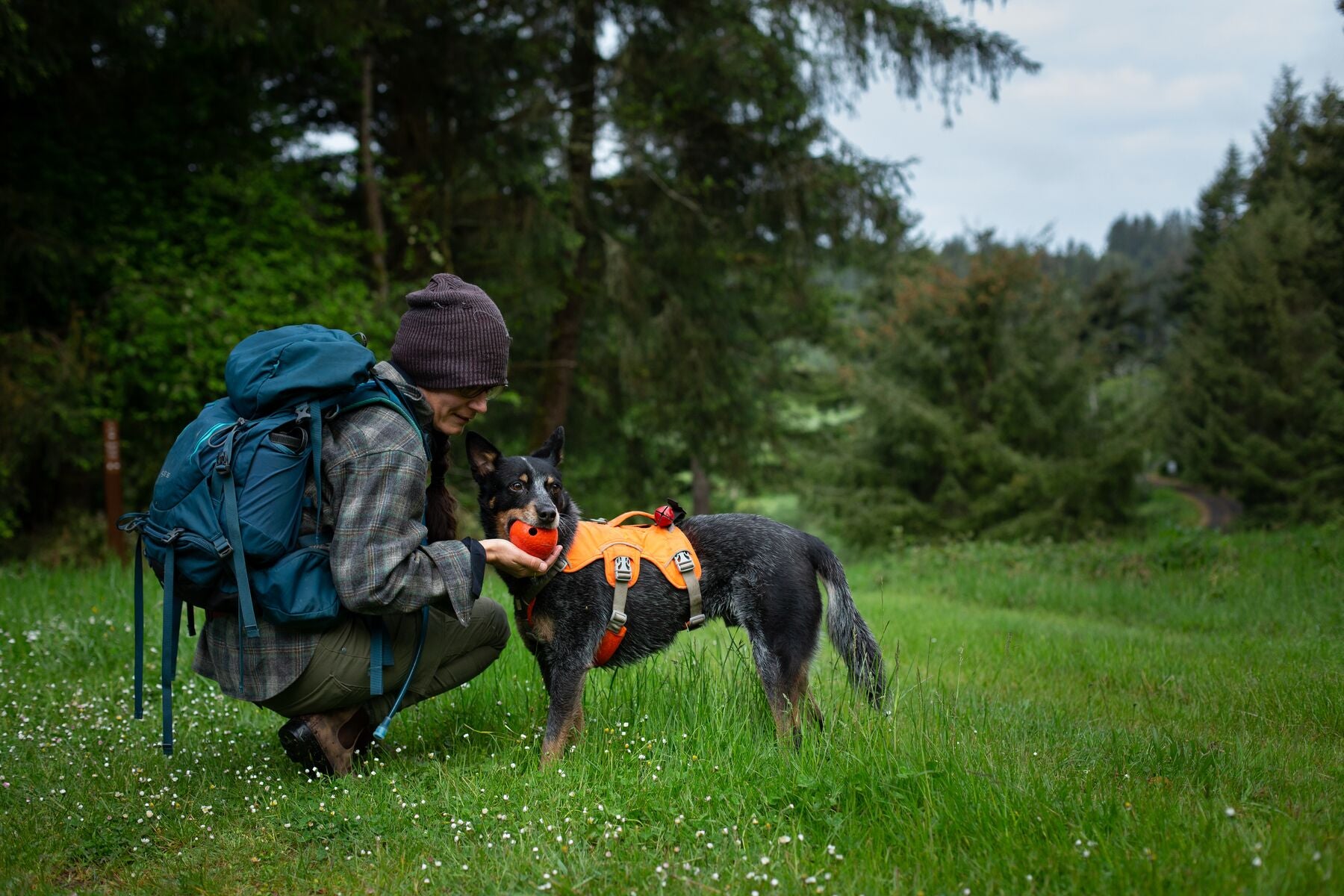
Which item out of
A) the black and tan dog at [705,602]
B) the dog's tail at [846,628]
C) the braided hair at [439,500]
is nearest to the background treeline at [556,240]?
the braided hair at [439,500]

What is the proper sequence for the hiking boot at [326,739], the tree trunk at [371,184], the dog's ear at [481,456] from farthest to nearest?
the tree trunk at [371,184] < the dog's ear at [481,456] < the hiking boot at [326,739]

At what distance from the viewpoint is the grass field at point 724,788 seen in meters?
2.57

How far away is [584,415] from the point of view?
1454 cm

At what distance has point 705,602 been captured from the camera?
4.05 metres

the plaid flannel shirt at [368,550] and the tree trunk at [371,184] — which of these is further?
the tree trunk at [371,184]

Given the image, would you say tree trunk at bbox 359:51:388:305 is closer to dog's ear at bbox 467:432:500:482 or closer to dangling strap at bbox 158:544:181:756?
dog's ear at bbox 467:432:500:482

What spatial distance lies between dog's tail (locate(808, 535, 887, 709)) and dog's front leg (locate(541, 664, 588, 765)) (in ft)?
3.81

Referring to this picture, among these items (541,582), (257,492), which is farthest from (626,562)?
(257,492)

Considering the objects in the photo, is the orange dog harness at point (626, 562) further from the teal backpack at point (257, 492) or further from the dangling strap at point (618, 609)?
the teal backpack at point (257, 492)

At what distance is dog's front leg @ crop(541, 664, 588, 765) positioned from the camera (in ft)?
12.0

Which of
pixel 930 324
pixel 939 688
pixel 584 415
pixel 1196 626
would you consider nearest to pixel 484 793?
pixel 939 688

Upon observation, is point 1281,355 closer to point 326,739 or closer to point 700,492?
point 700,492

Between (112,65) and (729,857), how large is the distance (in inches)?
460

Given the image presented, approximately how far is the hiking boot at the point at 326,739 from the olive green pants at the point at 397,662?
0.05 metres
